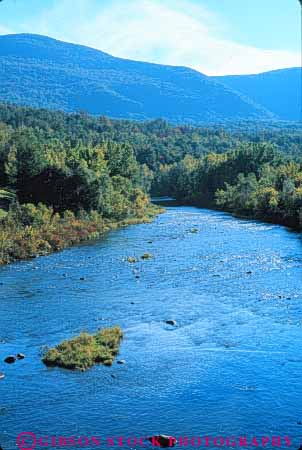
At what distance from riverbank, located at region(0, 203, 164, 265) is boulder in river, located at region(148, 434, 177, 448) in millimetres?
27098

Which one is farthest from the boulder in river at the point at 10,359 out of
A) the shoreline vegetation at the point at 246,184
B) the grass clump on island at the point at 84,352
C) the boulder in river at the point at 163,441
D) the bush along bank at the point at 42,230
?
the shoreline vegetation at the point at 246,184

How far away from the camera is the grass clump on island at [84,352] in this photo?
814 inches

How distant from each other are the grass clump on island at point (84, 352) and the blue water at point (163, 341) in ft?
1.39

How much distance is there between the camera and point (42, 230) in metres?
46.9

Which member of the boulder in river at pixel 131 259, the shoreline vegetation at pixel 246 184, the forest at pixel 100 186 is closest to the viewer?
the boulder in river at pixel 131 259

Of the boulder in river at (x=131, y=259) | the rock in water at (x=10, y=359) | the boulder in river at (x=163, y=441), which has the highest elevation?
the boulder in river at (x=131, y=259)

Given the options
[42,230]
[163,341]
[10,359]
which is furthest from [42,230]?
[10,359]

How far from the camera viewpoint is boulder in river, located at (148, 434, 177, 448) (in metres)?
15.1

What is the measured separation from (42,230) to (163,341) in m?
26.1

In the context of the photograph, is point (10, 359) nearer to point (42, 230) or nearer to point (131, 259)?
point (131, 259)

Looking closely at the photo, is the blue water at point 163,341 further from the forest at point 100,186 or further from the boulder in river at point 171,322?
the forest at point 100,186

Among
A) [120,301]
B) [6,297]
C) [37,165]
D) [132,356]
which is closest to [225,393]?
[132,356]

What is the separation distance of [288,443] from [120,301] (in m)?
14.6

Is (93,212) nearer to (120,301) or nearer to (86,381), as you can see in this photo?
(120,301)
